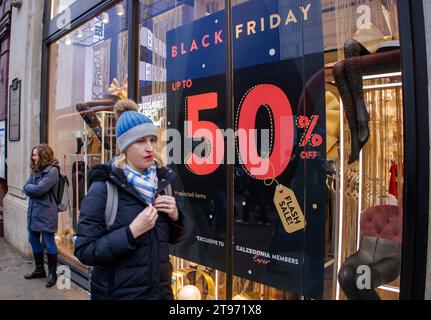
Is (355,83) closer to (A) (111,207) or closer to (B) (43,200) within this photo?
(A) (111,207)

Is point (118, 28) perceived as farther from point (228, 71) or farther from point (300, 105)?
point (300, 105)

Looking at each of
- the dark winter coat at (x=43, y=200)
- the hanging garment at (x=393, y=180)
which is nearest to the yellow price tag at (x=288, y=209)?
the hanging garment at (x=393, y=180)

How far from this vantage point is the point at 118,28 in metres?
4.52

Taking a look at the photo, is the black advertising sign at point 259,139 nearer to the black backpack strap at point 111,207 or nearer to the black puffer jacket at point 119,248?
the black puffer jacket at point 119,248

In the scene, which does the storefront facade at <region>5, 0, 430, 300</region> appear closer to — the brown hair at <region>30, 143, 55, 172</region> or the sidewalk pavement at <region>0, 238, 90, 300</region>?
the brown hair at <region>30, 143, 55, 172</region>

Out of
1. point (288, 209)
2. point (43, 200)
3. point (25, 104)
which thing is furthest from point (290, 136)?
point (25, 104)

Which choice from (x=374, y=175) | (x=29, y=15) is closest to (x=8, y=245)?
(x=29, y=15)

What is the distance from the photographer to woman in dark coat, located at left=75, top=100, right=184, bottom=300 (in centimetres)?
175

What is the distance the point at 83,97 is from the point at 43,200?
1723 mm

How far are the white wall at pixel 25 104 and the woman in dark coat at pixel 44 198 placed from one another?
171 cm

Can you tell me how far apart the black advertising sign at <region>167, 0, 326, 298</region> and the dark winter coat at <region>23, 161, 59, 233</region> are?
1714 millimetres

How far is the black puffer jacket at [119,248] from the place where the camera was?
1729 mm

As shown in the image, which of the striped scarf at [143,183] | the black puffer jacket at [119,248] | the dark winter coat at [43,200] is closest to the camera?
the black puffer jacket at [119,248]

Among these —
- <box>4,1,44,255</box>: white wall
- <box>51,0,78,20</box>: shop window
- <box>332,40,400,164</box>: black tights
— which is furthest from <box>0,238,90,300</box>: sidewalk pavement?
<box>51,0,78,20</box>: shop window
